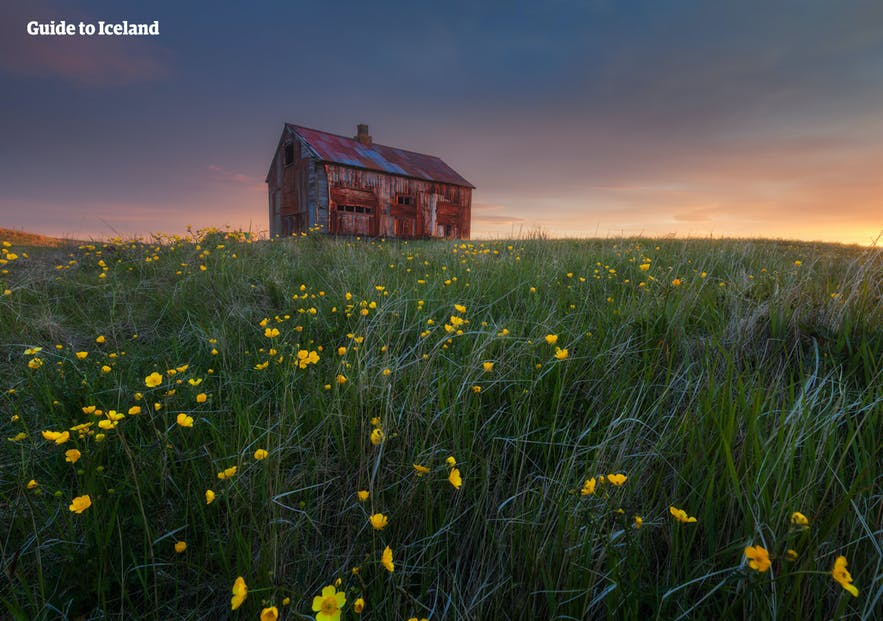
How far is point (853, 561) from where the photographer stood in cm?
119

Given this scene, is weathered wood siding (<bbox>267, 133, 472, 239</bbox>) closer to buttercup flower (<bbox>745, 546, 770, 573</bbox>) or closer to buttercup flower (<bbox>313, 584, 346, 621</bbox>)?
buttercup flower (<bbox>313, 584, 346, 621</bbox>)

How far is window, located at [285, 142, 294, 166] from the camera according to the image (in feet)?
61.8

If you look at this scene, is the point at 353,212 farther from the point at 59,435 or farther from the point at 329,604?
the point at 329,604

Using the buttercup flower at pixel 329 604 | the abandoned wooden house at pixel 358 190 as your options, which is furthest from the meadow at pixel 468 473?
the abandoned wooden house at pixel 358 190

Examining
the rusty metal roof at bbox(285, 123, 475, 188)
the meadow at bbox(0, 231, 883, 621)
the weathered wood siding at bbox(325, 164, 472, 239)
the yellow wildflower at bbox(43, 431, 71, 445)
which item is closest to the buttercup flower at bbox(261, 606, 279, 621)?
the meadow at bbox(0, 231, 883, 621)

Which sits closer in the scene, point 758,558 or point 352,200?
point 758,558

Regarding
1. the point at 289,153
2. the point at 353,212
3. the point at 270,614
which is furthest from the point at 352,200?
the point at 270,614

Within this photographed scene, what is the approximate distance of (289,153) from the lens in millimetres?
19125

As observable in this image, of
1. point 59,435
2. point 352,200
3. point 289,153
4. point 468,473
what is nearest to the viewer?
point 59,435

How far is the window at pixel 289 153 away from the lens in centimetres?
1884

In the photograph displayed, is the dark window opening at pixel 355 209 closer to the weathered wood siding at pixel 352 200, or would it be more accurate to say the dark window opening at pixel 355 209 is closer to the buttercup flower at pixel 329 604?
the weathered wood siding at pixel 352 200

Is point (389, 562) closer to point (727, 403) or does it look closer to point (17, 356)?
point (727, 403)

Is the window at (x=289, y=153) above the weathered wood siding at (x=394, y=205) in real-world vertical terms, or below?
above

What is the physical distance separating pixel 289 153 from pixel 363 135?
4581 millimetres
